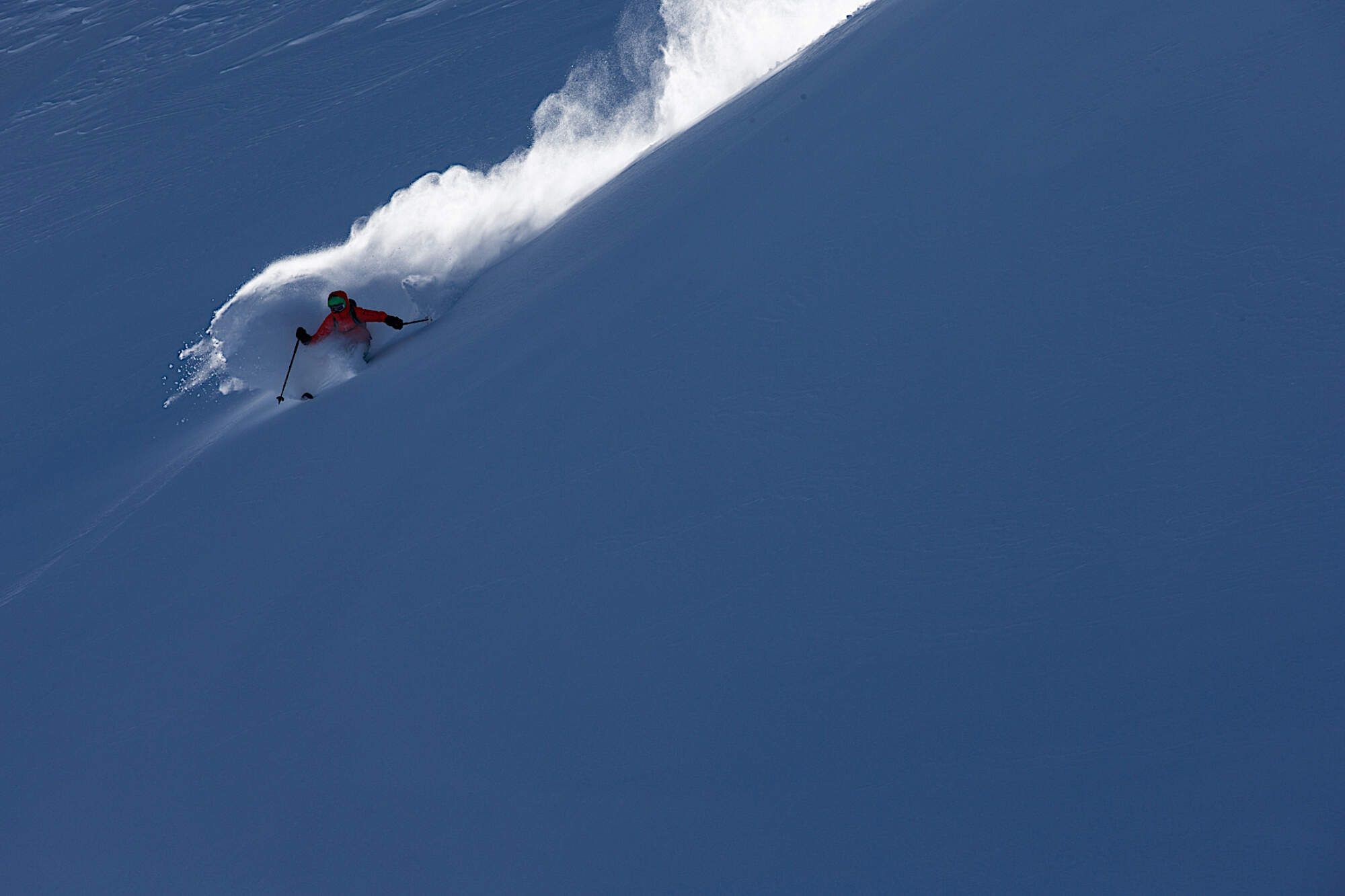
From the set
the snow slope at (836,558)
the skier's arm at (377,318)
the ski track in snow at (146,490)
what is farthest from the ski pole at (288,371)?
the snow slope at (836,558)

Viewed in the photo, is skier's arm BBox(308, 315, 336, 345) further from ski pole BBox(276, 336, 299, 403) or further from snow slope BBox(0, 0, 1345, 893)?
snow slope BBox(0, 0, 1345, 893)

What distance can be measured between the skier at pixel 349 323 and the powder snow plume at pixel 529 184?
49cm

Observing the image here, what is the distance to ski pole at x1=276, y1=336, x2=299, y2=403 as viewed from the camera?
7154 mm

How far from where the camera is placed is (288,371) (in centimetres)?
737

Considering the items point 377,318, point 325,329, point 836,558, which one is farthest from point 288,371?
point 836,558

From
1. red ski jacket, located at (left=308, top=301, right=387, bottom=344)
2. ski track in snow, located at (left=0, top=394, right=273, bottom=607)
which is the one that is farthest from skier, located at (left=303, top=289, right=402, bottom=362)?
ski track in snow, located at (left=0, top=394, right=273, bottom=607)

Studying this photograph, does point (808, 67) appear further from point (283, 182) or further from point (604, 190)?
point (283, 182)

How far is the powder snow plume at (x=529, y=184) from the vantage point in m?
8.18

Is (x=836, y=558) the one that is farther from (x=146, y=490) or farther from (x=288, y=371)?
(x=146, y=490)

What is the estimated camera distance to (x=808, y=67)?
22.6 ft

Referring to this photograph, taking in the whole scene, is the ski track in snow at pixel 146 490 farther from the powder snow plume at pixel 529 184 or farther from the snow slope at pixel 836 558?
the powder snow plume at pixel 529 184

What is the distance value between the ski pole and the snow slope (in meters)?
1.17

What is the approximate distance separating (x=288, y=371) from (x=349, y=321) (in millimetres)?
655

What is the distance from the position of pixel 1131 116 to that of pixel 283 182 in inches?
363
